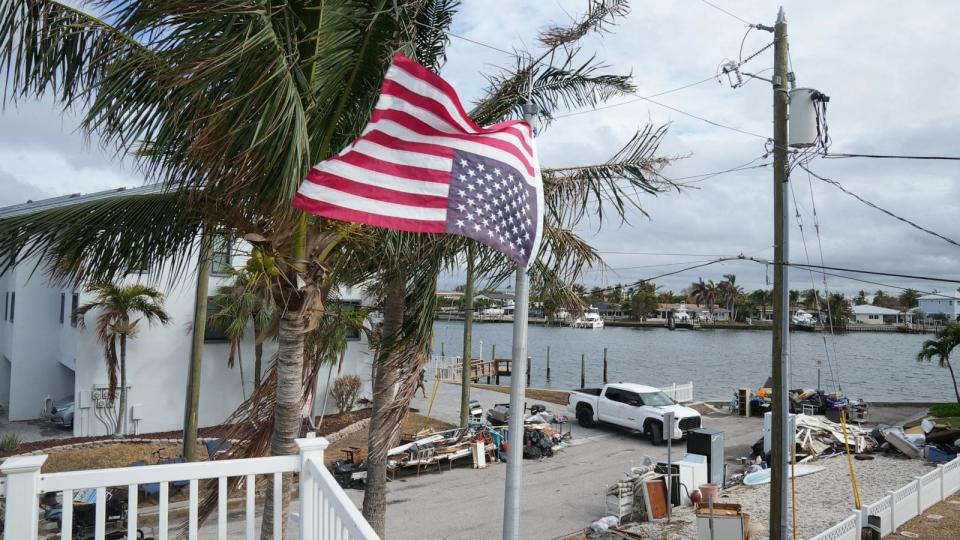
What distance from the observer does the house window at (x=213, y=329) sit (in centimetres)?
2094

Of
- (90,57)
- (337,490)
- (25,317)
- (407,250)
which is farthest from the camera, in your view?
(25,317)

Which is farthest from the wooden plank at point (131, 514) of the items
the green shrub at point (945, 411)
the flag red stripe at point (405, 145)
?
the green shrub at point (945, 411)

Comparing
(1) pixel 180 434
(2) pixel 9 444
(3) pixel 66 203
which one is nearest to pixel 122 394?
(1) pixel 180 434

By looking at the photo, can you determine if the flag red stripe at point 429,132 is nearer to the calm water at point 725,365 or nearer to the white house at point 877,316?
the calm water at point 725,365

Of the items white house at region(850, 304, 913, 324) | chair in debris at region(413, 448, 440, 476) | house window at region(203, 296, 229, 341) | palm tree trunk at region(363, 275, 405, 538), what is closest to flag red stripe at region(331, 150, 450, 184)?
palm tree trunk at region(363, 275, 405, 538)

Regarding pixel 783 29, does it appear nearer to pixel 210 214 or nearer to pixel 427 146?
pixel 427 146

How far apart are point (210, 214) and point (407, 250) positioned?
2218 millimetres

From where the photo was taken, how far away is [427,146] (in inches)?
186

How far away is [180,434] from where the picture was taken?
19.9m

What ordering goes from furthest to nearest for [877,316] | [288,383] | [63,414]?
[877,316] → [63,414] → [288,383]

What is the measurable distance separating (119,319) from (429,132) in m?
17.5

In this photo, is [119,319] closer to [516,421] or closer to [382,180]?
[516,421]

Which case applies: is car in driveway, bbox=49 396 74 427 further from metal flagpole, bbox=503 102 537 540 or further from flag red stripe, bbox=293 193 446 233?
flag red stripe, bbox=293 193 446 233

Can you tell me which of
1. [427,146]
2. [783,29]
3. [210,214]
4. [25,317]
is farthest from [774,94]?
[25,317]
